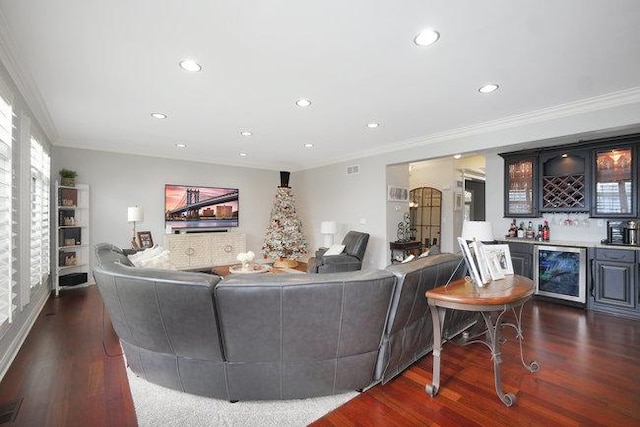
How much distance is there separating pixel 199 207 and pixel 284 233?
6.58 feet

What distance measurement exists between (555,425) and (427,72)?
2752 mm

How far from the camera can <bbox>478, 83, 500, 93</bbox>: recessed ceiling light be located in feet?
9.73

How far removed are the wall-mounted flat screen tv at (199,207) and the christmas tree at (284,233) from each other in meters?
0.92

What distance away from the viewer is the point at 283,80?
9.46ft

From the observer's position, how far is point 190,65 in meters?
2.58

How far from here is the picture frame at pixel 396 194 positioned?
582 centimetres

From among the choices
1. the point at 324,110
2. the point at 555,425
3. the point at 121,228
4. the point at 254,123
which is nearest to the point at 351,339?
the point at 555,425

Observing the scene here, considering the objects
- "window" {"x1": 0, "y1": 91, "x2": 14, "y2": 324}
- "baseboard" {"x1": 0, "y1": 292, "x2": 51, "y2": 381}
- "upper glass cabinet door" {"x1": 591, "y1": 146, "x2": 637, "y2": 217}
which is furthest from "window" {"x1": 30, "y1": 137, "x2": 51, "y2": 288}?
"upper glass cabinet door" {"x1": 591, "y1": 146, "x2": 637, "y2": 217}

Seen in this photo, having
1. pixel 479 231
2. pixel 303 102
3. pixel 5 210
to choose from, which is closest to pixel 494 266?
pixel 479 231

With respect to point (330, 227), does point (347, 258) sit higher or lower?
lower

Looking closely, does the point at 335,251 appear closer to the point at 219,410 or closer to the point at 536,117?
the point at 536,117

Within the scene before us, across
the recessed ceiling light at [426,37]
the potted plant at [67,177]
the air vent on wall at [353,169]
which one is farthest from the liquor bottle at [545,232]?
the potted plant at [67,177]

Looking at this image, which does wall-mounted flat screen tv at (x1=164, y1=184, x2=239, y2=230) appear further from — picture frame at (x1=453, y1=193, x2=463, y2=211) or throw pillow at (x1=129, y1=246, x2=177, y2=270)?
picture frame at (x1=453, y1=193, x2=463, y2=211)

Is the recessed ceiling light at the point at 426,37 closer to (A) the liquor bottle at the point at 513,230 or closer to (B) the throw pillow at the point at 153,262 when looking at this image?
(B) the throw pillow at the point at 153,262
